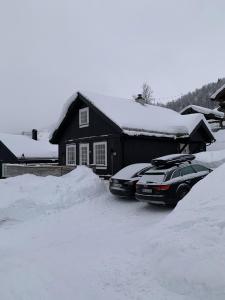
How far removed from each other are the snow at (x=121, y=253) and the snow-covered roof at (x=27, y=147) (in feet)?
88.6

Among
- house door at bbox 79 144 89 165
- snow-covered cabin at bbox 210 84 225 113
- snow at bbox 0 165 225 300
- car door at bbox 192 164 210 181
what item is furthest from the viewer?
house door at bbox 79 144 89 165

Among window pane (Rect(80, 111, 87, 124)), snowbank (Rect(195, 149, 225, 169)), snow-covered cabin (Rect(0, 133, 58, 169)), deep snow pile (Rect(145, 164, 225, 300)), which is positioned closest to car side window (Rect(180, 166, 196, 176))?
deep snow pile (Rect(145, 164, 225, 300))

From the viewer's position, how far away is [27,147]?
39.3 meters

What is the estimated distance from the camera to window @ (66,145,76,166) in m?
23.0

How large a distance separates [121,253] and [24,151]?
3281 centimetres

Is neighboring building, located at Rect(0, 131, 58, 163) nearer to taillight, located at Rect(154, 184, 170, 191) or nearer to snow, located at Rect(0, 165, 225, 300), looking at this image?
snow, located at Rect(0, 165, 225, 300)

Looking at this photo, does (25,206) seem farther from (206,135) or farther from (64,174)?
(206,135)

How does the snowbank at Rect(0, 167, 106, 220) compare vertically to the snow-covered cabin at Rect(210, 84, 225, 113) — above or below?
below

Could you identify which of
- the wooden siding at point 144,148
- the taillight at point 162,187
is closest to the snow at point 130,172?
the taillight at point 162,187

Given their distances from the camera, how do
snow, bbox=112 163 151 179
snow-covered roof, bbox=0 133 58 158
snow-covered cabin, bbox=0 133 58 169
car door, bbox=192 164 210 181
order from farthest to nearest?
snow-covered roof, bbox=0 133 58 158, snow-covered cabin, bbox=0 133 58 169, snow, bbox=112 163 151 179, car door, bbox=192 164 210 181

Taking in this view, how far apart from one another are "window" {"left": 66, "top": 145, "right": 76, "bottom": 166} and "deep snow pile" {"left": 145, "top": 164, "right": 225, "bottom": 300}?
15924 mm

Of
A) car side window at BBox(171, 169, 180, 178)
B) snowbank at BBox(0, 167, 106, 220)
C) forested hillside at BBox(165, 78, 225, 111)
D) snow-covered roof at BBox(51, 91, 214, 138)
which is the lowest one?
snowbank at BBox(0, 167, 106, 220)

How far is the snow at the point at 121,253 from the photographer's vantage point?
512 cm

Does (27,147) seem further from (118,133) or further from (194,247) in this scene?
(194,247)
